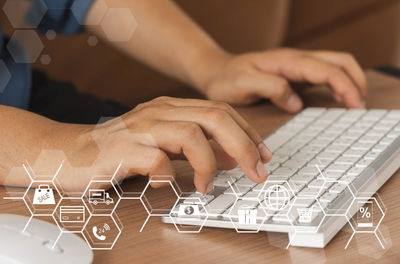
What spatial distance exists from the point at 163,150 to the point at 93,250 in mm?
102

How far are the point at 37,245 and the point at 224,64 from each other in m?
0.45

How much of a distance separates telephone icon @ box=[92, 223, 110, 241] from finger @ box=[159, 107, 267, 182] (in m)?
0.10

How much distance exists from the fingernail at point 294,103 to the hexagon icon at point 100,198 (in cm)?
29

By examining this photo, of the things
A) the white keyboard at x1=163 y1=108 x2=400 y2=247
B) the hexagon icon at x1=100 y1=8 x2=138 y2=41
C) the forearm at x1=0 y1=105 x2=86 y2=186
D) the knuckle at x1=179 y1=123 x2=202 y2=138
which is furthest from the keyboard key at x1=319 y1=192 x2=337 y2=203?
the hexagon icon at x1=100 y1=8 x2=138 y2=41

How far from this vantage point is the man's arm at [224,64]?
75 centimetres

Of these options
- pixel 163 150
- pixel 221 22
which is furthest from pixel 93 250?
pixel 221 22

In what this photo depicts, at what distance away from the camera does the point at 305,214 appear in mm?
442

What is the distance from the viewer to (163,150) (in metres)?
0.50

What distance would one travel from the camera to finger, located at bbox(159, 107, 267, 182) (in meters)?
0.48

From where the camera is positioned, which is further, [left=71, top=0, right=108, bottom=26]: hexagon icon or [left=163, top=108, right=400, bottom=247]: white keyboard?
[left=71, top=0, right=108, bottom=26]: hexagon icon

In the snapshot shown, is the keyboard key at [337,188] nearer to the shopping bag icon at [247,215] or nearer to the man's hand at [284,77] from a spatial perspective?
the shopping bag icon at [247,215]

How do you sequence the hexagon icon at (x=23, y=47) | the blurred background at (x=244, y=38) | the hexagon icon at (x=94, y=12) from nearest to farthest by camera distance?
1. the hexagon icon at (x=23, y=47)
2. the hexagon icon at (x=94, y=12)
3. the blurred background at (x=244, y=38)

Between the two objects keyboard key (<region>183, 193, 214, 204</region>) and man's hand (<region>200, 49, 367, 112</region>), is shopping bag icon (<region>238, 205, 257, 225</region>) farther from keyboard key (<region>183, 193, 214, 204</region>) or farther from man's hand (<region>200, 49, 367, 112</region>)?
man's hand (<region>200, 49, 367, 112</region>)

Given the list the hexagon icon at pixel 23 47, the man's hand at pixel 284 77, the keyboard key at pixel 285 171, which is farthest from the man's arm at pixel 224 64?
the keyboard key at pixel 285 171
